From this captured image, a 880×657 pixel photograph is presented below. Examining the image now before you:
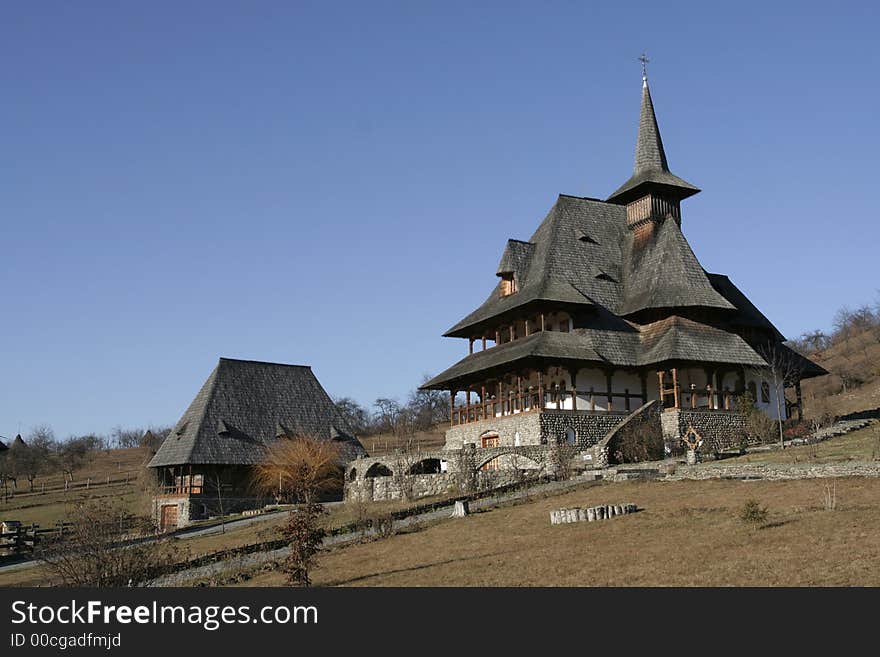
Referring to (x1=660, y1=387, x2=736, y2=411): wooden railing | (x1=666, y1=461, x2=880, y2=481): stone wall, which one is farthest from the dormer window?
(x1=666, y1=461, x2=880, y2=481): stone wall

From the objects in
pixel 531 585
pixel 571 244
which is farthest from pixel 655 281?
pixel 531 585

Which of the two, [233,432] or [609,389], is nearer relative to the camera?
[609,389]

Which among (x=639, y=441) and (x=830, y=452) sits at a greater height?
(x=639, y=441)

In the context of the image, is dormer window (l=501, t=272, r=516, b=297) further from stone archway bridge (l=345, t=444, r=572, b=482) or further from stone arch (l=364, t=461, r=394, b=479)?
stone arch (l=364, t=461, r=394, b=479)

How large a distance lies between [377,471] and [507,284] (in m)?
12.4

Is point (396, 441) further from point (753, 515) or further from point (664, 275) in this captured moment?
point (753, 515)

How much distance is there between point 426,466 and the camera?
43.4 metres

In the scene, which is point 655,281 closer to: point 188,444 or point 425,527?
point 425,527

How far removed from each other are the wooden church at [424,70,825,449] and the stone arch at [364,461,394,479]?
13.6 feet

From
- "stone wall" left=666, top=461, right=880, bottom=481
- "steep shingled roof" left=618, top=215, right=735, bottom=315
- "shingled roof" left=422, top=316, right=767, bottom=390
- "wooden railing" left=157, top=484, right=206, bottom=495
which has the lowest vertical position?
"wooden railing" left=157, top=484, right=206, bottom=495

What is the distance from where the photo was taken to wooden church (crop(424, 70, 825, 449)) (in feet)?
138

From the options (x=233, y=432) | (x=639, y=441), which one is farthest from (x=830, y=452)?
(x=233, y=432)

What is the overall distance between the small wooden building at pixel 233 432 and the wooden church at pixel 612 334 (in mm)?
10899
